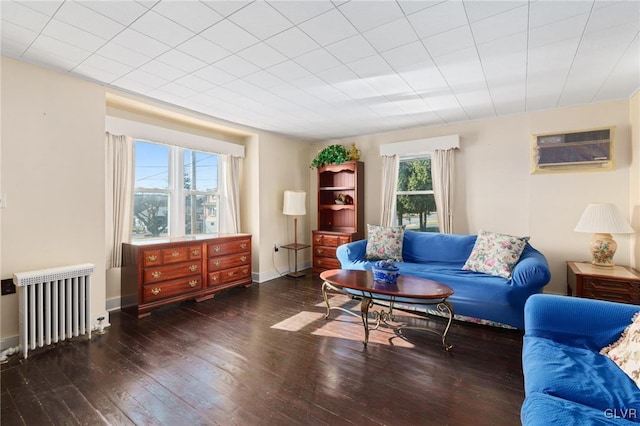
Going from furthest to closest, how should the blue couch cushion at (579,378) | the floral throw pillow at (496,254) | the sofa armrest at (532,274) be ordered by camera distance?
the floral throw pillow at (496,254)
the sofa armrest at (532,274)
the blue couch cushion at (579,378)

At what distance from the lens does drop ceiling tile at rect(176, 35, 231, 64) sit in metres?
2.26

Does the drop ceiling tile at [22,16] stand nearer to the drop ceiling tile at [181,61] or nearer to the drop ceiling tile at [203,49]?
the drop ceiling tile at [181,61]

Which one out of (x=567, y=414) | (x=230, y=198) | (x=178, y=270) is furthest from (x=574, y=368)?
(x=230, y=198)

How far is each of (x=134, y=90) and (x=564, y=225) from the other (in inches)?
210

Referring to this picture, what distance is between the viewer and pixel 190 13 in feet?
6.35

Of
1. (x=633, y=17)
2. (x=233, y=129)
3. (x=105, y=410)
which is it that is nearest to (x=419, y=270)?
(x=633, y=17)

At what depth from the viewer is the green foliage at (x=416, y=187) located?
4.83 m

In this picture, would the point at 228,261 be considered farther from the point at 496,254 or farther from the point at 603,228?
the point at 603,228

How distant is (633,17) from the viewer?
196 cm

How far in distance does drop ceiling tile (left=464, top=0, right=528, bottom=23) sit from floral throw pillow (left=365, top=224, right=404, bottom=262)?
9.22 feet

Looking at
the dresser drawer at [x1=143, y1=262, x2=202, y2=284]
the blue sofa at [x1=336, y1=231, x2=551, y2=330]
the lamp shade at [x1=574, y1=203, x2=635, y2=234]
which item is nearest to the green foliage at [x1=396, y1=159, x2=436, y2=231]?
the blue sofa at [x1=336, y1=231, x2=551, y2=330]

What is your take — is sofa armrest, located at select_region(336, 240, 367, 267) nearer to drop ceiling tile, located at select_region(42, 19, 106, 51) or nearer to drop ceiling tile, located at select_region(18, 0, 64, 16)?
drop ceiling tile, located at select_region(42, 19, 106, 51)

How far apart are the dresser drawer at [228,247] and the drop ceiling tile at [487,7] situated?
3.70 metres

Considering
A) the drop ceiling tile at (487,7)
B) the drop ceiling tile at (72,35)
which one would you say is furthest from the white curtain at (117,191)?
the drop ceiling tile at (487,7)
